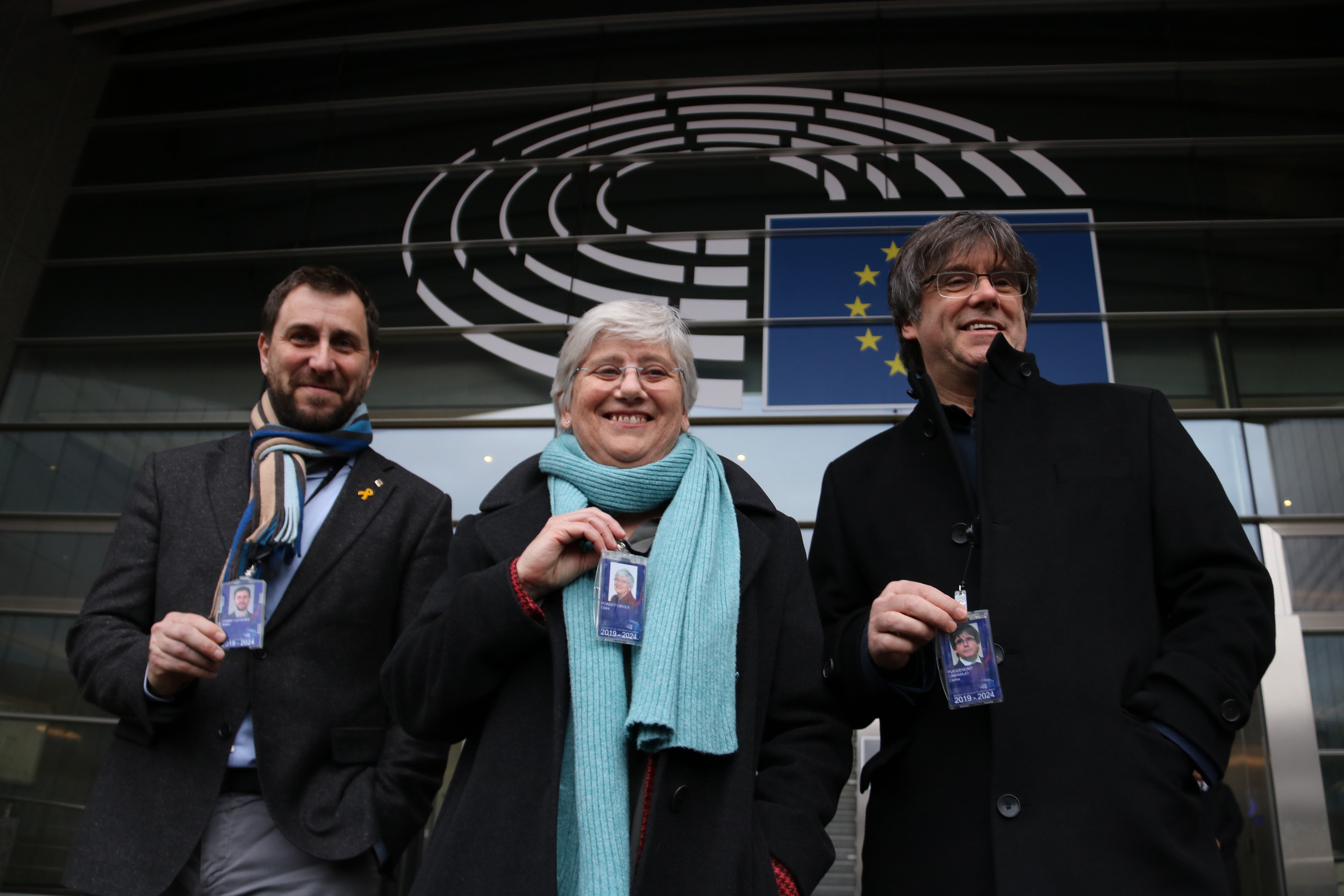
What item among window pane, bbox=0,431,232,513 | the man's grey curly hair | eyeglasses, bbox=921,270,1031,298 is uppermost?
window pane, bbox=0,431,232,513

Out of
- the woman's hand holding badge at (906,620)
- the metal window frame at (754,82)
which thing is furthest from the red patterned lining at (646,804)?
the metal window frame at (754,82)

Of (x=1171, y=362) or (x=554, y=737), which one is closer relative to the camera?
(x=554, y=737)

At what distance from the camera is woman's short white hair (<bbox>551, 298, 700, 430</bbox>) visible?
7.70ft

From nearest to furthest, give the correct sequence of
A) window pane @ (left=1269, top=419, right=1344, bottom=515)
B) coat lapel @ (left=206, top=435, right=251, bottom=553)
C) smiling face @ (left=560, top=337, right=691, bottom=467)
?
smiling face @ (left=560, top=337, right=691, bottom=467) < coat lapel @ (left=206, top=435, right=251, bottom=553) < window pane @ (left=1269, top=419, right=1344, bottom=515)

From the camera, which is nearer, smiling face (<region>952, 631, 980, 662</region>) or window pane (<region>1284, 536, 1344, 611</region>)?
smiling face (<region>952, 631, 980, 662</region>)

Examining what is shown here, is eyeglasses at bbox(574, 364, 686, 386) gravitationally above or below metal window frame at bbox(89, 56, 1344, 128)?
below

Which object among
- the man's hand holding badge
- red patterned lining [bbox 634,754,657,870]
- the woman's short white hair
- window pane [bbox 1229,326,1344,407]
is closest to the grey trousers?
the man's hand holding badge

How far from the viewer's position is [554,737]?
6.13 ft

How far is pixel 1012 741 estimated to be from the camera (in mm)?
1837

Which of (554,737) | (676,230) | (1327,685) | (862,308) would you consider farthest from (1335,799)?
(676,230)

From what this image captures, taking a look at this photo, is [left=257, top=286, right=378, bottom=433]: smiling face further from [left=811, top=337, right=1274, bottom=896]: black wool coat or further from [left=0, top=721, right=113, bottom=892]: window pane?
[left=0, top=721, right=113, bottom=892]: window pane

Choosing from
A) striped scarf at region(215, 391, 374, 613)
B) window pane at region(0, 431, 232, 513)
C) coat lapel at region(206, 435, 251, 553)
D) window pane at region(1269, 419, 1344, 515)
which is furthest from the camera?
window pane at region(0, 431, 232, 513)

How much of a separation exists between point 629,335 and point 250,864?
5.04ft

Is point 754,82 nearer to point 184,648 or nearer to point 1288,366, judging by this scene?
point 1288,366
